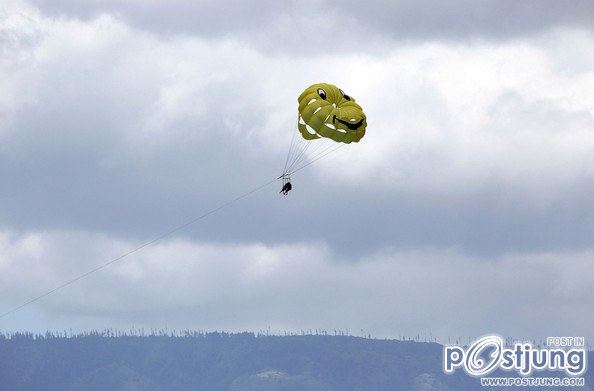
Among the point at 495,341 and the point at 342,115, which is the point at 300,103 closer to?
the point at 342,115

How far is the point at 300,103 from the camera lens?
131 m

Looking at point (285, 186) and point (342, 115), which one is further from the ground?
point (342, 115)

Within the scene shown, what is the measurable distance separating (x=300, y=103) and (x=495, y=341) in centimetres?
6012

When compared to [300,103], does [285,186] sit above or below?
below

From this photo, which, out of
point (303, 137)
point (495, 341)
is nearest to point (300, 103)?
point (303, 137)

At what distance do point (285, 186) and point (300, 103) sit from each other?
425 inches

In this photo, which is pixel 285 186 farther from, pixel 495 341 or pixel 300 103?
pixel 495 341

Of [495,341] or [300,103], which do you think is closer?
[300,103]

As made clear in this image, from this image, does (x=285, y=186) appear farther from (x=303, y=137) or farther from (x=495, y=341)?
(x=495, y=341)

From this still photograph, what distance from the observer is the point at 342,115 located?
419ft

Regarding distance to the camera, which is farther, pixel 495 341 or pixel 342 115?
pixel 495 341

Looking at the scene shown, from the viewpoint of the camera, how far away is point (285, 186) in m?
124

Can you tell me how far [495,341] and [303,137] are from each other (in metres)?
57.3

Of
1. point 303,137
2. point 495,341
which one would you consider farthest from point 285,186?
point 495,341
